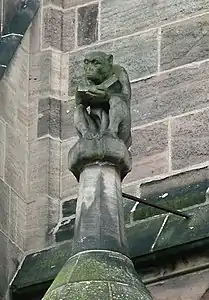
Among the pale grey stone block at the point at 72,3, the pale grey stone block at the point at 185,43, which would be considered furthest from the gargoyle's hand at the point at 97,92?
the pale grey stone block at the point at 72,3

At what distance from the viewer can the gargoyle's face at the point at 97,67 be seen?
6.49 m

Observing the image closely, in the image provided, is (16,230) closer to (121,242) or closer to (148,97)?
(148,97)

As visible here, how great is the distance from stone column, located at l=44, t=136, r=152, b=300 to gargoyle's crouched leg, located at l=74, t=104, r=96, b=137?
78mm

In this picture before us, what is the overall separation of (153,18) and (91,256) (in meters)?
2.52

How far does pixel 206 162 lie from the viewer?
7.66 meters

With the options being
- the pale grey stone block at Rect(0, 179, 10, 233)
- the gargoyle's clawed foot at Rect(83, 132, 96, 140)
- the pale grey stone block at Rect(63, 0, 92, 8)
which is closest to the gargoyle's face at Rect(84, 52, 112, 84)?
the gargoyle's clawed foot at Rect(83, 132, 96, 140)

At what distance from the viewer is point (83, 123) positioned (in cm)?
638

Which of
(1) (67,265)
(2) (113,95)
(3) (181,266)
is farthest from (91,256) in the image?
(3) (181,266)

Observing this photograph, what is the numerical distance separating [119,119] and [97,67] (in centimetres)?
26

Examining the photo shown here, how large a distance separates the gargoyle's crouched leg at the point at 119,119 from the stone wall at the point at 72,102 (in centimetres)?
130

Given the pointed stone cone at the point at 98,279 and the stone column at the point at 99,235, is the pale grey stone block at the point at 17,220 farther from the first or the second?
the pointed stone cone at the point at 98,279

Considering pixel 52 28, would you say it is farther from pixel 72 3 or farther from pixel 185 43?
pixel 185 43

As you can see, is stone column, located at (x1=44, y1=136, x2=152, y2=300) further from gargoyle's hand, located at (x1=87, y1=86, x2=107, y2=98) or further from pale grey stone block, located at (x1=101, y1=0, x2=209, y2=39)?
pale grey stone block, located at (x1=101, y1=0, x2=209, y2=39)

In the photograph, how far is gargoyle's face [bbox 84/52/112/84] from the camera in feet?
21.3
